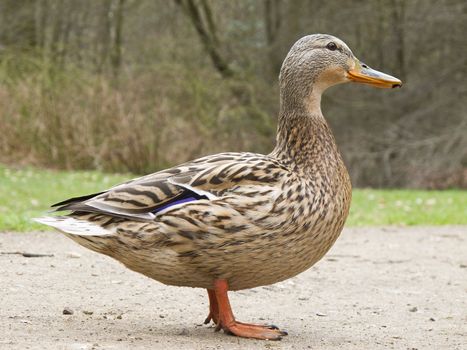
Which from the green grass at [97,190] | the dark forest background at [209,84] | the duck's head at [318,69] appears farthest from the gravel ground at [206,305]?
the dark forest background at [209,84]

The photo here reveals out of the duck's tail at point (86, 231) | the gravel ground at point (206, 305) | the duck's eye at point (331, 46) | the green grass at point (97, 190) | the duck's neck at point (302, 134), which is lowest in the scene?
the green grass at point (97, 190)

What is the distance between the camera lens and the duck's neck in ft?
15.6

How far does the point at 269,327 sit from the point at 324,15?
18764 mm

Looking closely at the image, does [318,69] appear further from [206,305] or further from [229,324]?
[206,305]

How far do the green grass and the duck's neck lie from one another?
4851 mm

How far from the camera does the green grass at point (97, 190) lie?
1161cm

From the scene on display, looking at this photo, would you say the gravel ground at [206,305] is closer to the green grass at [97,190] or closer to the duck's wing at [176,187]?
the duck's wing at [176,187]

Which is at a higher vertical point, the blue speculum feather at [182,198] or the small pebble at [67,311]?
the blue speculum feather at [182,198]

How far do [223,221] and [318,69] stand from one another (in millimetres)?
1216

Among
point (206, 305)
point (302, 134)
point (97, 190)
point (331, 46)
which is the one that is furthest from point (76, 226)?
point (97, 190)

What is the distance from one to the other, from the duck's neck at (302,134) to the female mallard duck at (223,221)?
0.02 meters

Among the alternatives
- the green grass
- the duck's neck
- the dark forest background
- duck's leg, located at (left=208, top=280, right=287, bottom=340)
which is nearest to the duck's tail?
duck's leg, located at (left=208, top=280, right=287, bottom=340)

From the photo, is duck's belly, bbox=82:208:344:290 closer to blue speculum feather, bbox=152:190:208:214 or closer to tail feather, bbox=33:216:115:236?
tail feather, bbox=33:216:115:236

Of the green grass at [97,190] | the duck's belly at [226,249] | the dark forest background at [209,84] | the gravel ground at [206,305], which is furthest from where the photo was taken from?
the dark forest background at [209,84]
